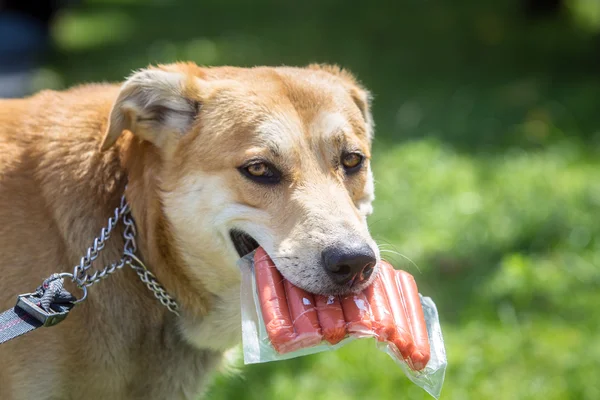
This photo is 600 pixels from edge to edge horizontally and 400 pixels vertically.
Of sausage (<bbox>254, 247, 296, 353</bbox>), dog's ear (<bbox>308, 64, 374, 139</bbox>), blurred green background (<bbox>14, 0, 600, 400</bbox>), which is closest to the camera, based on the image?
sausage (<bbox>254, 247, 296, 353</bbox>)

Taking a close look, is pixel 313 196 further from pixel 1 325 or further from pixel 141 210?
pixel 1 325

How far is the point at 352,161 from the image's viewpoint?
11.1 feet

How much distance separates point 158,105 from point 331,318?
117 cm

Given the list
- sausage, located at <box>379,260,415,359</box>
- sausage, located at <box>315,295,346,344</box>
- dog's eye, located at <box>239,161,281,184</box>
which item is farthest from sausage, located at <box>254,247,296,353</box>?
sausage, located at <box>379,260,415,359</box>

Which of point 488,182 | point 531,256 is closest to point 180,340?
point 531,256

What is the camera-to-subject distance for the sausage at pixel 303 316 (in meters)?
2.79

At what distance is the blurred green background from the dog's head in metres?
1.13

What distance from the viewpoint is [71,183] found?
322 cm

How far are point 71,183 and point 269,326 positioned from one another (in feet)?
3.45

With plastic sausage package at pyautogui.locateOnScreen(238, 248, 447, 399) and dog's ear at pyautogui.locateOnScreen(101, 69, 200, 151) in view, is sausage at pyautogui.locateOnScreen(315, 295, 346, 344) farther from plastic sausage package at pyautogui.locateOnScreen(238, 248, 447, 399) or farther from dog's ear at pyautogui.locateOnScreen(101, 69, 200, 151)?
dog's ear at pyautogui.locateOnScreen(101, 69, 200, 151)

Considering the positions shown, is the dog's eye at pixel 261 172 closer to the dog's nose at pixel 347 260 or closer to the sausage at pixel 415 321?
the dog's nose at pixel 347 260

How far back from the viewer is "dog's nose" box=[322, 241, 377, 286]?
9.22 ft

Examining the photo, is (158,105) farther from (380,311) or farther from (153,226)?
(380,311)

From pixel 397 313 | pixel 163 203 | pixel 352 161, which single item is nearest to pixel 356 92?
pixel 352 161
